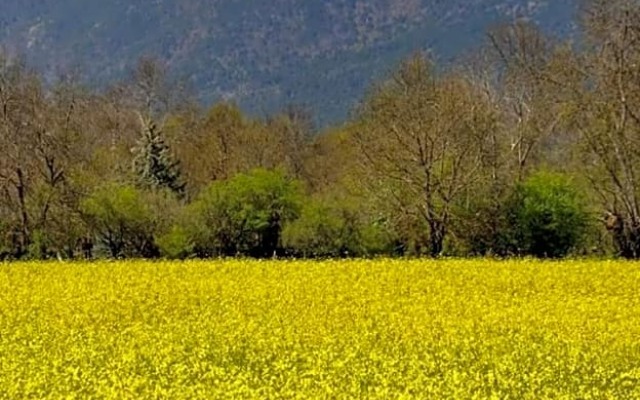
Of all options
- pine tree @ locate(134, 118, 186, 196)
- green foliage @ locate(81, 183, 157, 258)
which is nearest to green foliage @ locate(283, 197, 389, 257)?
green foliage @ locate(81, 183, 157, 258)

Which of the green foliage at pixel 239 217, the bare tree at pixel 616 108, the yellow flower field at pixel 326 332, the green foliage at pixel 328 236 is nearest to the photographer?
the yellow flower field at pixel 326 332

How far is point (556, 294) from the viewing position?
22.1m

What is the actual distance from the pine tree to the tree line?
5.82m

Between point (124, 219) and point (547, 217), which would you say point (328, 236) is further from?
point (547, 217)

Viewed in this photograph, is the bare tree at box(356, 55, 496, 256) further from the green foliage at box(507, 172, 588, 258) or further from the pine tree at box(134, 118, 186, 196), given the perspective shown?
the pine tree at box(134, 118, 186, 196)

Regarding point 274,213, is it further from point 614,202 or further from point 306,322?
point 306,322

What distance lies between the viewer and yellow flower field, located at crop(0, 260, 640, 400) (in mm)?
13461

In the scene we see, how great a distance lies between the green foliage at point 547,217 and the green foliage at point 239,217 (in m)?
6.50

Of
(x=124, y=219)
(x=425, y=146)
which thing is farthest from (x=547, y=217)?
(x=124, y=219)

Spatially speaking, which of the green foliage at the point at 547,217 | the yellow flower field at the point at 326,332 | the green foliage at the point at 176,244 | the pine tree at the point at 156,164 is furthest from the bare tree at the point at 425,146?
the pine tree at the point at 156,164

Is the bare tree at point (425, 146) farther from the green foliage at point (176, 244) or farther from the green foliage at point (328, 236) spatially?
the green foliage at point (176, 244)

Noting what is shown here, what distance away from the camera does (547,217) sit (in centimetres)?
3319

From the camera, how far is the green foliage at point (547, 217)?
33.0 metres

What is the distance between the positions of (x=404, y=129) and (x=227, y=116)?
26699 mm
